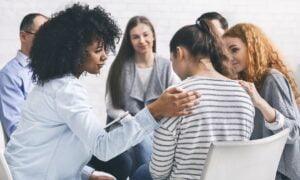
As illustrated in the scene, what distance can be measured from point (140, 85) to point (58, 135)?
1.47 m

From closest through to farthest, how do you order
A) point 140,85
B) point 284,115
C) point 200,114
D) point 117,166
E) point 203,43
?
point 200,114
point 203,43
point 284,115
point 117,166
point 140,85

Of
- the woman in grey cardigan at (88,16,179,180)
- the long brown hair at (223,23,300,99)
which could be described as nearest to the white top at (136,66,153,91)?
the woman in grey cardigan at (88,16,179,180)

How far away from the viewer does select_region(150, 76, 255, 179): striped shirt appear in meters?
1.70

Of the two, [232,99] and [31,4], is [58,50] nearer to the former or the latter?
[232,99]

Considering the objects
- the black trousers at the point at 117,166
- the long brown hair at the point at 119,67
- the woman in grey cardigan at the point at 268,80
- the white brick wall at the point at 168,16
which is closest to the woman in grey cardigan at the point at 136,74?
the long brown hair at the point at 119,67

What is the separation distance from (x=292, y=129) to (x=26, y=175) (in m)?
0.99

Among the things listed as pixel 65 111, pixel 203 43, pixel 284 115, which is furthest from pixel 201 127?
pixel 284 115

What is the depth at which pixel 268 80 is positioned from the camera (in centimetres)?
215

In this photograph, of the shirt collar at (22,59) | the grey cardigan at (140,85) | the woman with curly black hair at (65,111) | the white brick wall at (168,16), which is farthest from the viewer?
the white brick wall at (168,16)

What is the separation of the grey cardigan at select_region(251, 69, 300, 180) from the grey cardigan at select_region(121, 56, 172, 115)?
1.06m

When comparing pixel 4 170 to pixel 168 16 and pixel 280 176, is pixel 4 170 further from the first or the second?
pixel 168 16

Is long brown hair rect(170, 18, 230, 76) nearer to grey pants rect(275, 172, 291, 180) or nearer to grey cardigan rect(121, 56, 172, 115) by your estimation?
grey pants rect(275, 172, 291, 180)

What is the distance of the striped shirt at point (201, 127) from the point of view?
1.70 m

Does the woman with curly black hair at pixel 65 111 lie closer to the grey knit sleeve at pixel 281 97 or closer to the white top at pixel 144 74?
the grey knit sleeve at pixel 281 97
